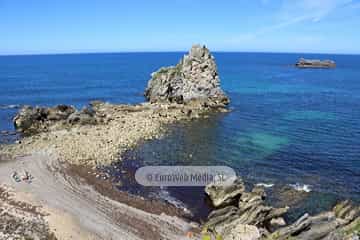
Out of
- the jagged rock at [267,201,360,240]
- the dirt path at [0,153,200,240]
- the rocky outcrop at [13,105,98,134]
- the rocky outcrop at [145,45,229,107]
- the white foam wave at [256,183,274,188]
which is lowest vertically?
the dirt path at [0,153,200,240]

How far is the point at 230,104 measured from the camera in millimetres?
83062

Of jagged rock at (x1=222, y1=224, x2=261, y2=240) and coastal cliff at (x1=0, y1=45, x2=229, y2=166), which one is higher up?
coastal cliff at (x1=0, y1=45, x2=229, y2=166)

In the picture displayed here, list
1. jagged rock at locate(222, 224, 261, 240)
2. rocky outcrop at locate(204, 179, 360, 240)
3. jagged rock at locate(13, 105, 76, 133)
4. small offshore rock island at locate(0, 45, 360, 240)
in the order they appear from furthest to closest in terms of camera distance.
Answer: jagged rock at locate(13, 105, 76, 133) < small offshore rock island at locate(0, 45, 360, 240) < jagged rock at locate(222, 224, 261, 240) < rocky outcrop at locate(204, 179, 360, 240)

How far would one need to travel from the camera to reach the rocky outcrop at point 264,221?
26.3 m

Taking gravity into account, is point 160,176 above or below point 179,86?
below

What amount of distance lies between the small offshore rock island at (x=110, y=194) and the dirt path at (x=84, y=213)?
8 centimetres

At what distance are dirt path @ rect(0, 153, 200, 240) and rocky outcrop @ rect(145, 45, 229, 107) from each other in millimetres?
42353

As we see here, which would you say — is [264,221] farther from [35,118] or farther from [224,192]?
[35,118]

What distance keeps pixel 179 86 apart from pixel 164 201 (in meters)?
46.9

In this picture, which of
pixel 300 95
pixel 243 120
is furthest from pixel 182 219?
pixel 300 95

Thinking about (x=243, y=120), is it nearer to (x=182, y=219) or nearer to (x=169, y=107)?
(x=169, y=107)

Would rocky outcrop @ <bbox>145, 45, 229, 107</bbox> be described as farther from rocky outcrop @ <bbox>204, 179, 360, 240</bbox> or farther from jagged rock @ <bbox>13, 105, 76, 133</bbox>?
rocky outcrop @ <bbox>204, 179, 360, 240</bbox>

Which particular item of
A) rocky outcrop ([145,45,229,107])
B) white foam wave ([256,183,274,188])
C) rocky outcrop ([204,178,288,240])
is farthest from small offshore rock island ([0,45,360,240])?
rocky outcrop ([145,45,229,107])

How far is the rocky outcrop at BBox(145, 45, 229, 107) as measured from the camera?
256ft
